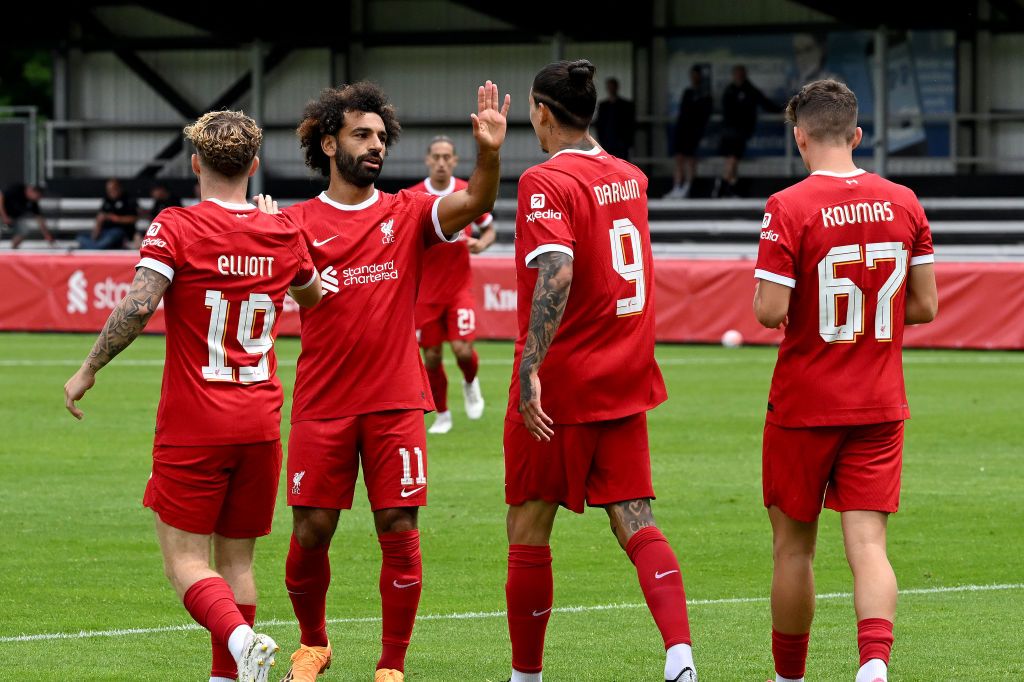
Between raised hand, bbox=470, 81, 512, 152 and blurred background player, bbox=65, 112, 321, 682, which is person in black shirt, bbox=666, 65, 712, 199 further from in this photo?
blurred background player, bbox=65, 112, 321, 682

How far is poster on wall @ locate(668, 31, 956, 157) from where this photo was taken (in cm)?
3312

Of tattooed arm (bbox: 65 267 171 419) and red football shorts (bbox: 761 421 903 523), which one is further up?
tattooed arm (bbox: 65 267 171 419)

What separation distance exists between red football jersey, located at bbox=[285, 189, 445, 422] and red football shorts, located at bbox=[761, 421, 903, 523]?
147cm

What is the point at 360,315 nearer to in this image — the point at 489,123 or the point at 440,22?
the point at 489,123

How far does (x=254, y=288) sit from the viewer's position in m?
5.91

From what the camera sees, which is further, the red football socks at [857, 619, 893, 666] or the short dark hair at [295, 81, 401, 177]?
the short dark hair at [295, 81, 401, 177]

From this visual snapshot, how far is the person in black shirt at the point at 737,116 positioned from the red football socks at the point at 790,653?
26.2 meters

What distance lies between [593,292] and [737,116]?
26284 mm

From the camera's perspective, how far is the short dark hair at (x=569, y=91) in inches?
239

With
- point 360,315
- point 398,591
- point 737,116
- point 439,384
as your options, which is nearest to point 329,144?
point 360,315

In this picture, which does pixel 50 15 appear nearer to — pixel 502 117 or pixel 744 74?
pixel 744 74

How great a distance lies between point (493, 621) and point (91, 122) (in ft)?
109

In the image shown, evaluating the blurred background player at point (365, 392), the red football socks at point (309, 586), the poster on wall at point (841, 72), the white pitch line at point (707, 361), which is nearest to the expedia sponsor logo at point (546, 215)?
the blurred background player at point (365, 392)

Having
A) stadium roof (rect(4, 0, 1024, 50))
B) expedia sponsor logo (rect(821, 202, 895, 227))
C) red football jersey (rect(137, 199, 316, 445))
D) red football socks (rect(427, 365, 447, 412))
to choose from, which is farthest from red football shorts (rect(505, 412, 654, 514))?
stadium roof (rect(4, 0, 1024, 50))
